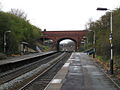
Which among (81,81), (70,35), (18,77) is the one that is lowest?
(18,77)

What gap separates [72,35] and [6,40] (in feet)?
200

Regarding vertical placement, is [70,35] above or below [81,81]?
above

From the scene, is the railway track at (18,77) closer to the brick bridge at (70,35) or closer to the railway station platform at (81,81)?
the railway station platform at (81,81)

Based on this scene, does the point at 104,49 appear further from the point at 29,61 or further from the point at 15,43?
the point at 15,43

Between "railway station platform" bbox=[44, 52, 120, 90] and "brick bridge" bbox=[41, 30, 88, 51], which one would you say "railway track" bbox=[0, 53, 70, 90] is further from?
"brick bridge" bbox=[41, 30, 88, 51]

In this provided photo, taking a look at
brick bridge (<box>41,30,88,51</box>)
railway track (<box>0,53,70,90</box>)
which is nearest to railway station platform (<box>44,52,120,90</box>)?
railway track (<box>0,53,70,90</box>)

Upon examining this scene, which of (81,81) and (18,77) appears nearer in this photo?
(81,81)

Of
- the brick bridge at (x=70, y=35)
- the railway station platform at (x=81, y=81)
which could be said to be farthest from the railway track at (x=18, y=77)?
the brick bridge at (x=70, y=35)

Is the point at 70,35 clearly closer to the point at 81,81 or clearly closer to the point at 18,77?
the point at 18,77

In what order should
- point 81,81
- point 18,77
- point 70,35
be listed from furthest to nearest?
1. point 70,35
2. point 18,77
3. point 81,81

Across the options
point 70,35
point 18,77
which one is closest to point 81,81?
point 18,77

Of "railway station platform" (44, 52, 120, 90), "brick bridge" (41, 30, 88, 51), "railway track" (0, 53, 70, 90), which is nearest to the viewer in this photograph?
"railway station platform" (44, 52, 120, 90)

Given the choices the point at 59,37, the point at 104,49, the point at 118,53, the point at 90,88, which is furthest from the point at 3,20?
the point at 59,37

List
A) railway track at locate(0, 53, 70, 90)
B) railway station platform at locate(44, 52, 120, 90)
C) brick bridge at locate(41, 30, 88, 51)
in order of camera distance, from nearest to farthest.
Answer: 1. railway station platform at locate(44, 52, 120, 90)
2. railway track at locate(0, 53, 70, 90)
3. brick bridge at locate(41, 30, 88, 51)
